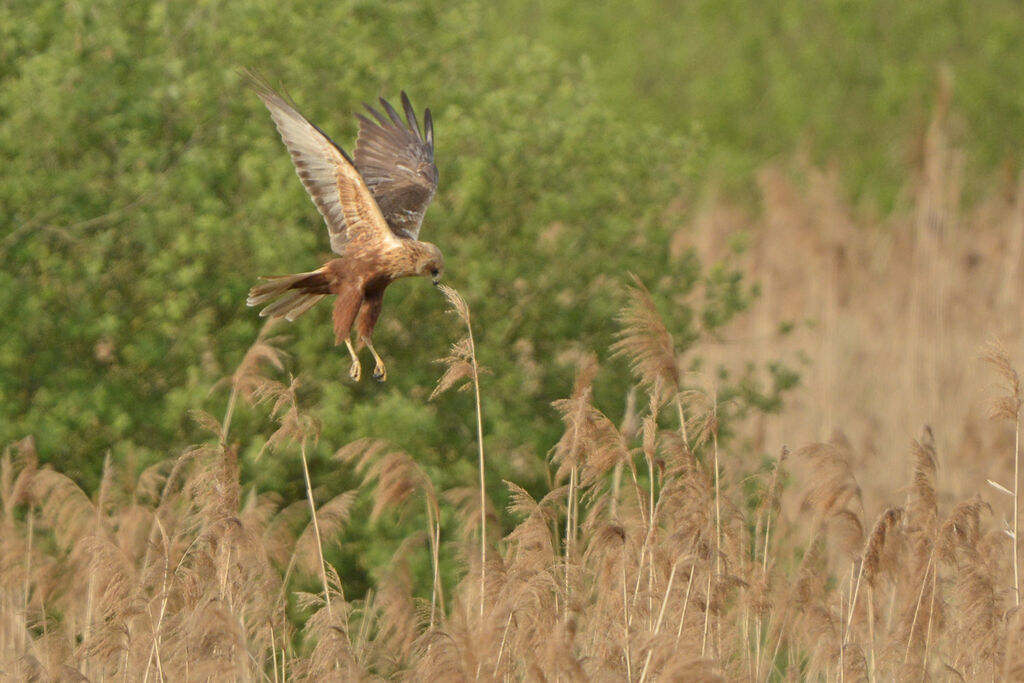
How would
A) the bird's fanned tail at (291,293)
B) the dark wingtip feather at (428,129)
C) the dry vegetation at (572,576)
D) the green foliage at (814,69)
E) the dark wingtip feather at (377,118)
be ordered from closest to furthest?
the dry vegetation at (572,576) < the bird's fanned tail at (291,293) < the dark wingtip feather at (428,129) < the dark wingtip feather at (377,118) < the green foliage at (814,69)

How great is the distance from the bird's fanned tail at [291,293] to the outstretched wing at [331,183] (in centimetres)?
24

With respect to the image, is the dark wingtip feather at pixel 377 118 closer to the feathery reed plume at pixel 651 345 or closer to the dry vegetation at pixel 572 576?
the dry vegetation at pixel 572 576

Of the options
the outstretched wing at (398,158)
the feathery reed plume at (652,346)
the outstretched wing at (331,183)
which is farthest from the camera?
the outstretched wing at (398,158)

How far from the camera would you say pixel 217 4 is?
31.6 feet

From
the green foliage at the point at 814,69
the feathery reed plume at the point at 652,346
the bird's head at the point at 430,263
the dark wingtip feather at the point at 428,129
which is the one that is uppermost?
the dark wingtip feather at the point at 428,129

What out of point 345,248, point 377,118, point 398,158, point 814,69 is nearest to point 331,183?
point 345,248

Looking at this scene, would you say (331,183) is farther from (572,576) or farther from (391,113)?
(572,576)

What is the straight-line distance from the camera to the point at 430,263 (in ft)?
23.6

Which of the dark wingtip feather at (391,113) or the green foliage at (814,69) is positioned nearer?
the dark wingtip feather at (391,113)

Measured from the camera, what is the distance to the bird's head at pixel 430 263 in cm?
713

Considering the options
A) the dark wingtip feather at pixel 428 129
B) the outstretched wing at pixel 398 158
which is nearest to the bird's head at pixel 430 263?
the outstretched wing at pixel 398 158

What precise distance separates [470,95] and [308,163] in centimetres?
272

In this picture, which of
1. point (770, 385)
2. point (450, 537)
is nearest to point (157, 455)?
point (450, 537)

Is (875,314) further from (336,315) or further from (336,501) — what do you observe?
(336,501)
